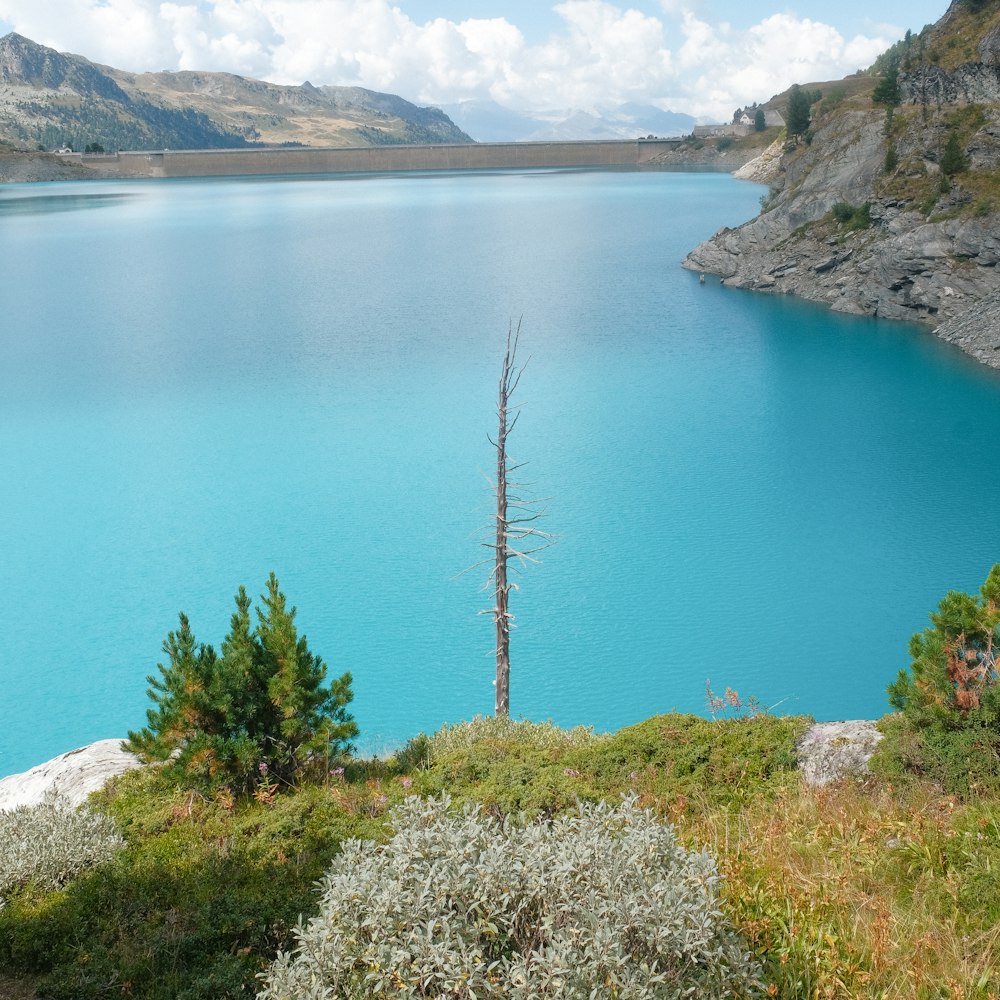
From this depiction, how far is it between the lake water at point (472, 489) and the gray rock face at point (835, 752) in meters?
6.71

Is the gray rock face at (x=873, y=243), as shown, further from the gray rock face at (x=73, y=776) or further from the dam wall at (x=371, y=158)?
the dam wall at (x=371, y=158)

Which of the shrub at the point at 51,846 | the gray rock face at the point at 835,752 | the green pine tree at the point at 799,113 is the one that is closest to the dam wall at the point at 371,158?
the green pine tree at the point at 799,113

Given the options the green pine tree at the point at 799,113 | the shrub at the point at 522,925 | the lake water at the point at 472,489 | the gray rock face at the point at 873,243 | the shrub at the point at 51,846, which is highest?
the green pine tree at the point at 799,113

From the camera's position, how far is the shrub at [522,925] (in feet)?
11.4

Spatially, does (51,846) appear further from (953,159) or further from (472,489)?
(953,159)

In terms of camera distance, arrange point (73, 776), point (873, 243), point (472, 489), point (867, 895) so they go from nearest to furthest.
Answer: point (867, 895)
point (73, 776)
point (472, 489)
point (873, 243)

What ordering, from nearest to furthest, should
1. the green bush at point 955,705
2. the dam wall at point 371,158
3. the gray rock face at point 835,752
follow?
the green bush at point 955,705 → the gray rock face at point 835,752 → the dam wall at point 371,158

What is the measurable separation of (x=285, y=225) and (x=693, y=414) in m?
54.7

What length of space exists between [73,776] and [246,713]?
7.74 ft

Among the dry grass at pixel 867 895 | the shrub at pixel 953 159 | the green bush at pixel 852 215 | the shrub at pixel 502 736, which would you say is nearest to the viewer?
the dry grass at pixel 867 895

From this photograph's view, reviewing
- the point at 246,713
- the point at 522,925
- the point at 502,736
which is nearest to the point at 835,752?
the point at 502,736

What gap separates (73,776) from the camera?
30.1 ft

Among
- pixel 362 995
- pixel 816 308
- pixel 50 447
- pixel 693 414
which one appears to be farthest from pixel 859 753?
pixel 816 308

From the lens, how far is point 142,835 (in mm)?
6941
